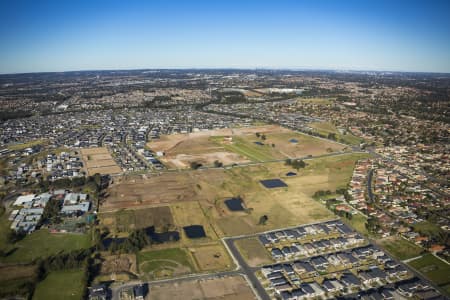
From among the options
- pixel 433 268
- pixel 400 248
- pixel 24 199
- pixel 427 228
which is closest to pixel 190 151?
pixel 24 199

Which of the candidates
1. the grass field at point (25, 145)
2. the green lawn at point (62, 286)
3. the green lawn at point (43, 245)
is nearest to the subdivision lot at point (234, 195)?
the green lawn at point (43, 245)

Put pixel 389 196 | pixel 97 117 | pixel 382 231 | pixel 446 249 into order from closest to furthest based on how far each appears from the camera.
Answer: pixel 446 249 < pixel 382 231 < pixel 389 196 < pixel 97 117

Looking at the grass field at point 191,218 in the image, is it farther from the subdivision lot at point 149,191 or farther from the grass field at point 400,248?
the grass field at point 400,248

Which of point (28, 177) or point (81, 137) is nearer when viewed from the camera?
point (28, 177)

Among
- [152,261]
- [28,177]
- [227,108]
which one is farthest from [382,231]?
[227,108]

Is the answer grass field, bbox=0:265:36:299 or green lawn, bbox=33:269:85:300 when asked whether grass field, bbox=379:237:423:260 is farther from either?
grass field, bbox=0:265:36:299

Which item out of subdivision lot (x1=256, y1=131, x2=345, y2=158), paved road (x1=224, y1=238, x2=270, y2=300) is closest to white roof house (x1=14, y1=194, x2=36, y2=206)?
paved road (x1=224, y1=238, x2=270, y2=300)

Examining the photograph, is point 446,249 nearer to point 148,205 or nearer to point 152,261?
point 152,261
